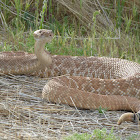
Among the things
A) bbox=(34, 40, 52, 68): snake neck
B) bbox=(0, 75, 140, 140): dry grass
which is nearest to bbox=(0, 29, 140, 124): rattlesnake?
bbox=(34, 40, 52, 68): snake neck

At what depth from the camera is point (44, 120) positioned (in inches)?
136

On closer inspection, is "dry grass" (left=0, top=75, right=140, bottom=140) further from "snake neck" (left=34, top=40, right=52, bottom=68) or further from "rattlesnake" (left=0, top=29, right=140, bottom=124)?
"snake neck" (left=34, top=40, right=52, bottom=68)

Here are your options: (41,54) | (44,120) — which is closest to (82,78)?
(41,54)

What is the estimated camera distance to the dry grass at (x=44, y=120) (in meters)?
3.09

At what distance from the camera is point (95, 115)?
150 inches

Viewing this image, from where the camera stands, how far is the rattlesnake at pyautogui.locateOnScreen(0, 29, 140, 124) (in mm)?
4035

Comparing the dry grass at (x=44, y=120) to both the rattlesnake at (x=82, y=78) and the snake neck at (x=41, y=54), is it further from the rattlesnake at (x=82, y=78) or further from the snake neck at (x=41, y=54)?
the snake neck at (x=41, y=54)

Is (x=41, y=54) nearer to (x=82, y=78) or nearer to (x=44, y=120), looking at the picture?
(x=82, y=78)

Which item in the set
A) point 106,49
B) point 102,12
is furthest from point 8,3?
point 106,49

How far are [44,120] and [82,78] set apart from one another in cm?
139

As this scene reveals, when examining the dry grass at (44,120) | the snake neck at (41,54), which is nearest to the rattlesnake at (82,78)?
the snake neck at (41,54)

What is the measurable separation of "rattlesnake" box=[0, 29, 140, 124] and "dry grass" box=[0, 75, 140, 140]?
5.5 inches

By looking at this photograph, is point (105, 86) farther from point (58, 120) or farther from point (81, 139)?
point (81, 139)

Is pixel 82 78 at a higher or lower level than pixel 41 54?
lower
